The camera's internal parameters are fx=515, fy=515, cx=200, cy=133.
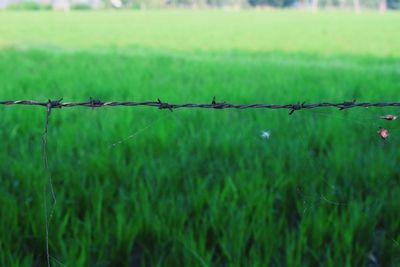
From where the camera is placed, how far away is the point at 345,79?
6.06m

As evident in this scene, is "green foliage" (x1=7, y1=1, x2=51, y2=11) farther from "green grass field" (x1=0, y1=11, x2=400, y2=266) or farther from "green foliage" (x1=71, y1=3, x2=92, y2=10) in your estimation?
"green grass field" (x1=0, y1=11, x2=400, y2=266)

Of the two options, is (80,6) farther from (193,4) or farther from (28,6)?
(193,4)

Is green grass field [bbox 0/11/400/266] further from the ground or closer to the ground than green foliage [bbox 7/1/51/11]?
closer to the ground

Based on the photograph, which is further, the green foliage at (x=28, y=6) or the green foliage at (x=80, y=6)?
the green foliage at (x=80, y=6)

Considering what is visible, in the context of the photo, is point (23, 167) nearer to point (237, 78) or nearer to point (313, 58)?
point (237, 78)

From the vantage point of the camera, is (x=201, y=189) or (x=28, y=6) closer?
(x=201, y=189)

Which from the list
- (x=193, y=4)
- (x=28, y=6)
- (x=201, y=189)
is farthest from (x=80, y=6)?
(x=201, y=189)

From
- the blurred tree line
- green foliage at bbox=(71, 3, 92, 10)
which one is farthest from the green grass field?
green foliage at bbox=(71, 3, 92, 10)

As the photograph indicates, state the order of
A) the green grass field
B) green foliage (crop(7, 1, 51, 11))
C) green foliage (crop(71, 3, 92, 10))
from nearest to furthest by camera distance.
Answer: the green grass field → green foliage (crop(7, 1, 51, 11)) → green foliage (crop(71, 3, 92, 10))

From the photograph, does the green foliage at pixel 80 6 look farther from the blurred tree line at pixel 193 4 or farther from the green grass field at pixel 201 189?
the green grass field at pixel 201 189

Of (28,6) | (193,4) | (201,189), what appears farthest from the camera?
(193,4)

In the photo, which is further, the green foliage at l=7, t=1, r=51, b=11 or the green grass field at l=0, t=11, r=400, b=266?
the green foliage at l=7, t=1, r=51, b=11

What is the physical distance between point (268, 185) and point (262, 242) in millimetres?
594

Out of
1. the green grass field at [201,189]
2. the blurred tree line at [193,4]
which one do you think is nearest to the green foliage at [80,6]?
the blurred tree line at [193,4]
